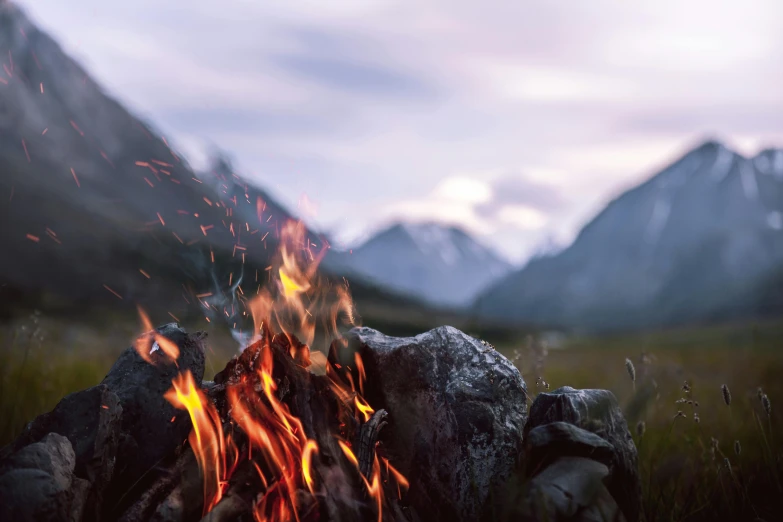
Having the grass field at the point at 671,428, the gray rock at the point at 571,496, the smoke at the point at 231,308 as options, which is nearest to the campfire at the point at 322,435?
the gray rock at the point at 571,496

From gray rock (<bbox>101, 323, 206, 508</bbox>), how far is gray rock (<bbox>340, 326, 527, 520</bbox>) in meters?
1.59

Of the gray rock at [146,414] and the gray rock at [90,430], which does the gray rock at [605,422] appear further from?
the gray rock at [90,430]

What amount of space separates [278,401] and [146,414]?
1.16 m

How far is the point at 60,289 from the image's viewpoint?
4269 inches

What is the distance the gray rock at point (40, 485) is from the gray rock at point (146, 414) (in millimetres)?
622

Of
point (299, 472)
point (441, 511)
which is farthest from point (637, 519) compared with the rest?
point (299, 472)

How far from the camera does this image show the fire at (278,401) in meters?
4.61

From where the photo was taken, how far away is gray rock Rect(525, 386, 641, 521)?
4.68 metres

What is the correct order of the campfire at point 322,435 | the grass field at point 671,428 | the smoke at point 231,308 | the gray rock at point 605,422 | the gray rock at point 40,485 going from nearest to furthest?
1. the gray rock at point 40,485
2. the campfire at point 322,435
3. the gray rock at point 605,422
4. the grass field at point 671,428
5. the smoke at point 231,308

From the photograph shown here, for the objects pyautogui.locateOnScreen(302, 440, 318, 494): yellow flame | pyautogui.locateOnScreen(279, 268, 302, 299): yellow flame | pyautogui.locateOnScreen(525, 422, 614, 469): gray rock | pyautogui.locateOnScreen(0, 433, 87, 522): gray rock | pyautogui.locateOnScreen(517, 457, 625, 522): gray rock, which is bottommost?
pyautogui.locateOnScreen(0, 433, 87, 522): gray rock

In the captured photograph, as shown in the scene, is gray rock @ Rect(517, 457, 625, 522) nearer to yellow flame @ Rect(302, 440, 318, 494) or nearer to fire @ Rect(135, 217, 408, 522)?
fire @ Rect(135, 217, 408, 522)

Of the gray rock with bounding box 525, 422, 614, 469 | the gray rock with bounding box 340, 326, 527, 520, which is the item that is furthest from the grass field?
the gray rock with bounding box 340, 326, 527, 520

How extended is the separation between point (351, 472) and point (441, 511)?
2.82ft

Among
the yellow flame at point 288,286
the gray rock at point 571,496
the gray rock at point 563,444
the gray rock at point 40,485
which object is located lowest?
the gray rock at point 40,485
